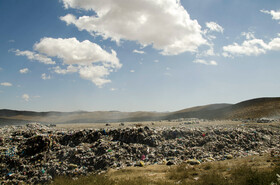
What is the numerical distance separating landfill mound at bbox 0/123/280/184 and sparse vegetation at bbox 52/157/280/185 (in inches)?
41.3

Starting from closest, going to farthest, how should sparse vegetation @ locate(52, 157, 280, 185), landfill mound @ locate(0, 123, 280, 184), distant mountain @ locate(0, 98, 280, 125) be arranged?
sparse vegetation @ locate(52, 157, 280, 185) → landfill mound @ locate(0, 123, 280, 184) → distant mountain @ locate(0, 98, 280, 125)

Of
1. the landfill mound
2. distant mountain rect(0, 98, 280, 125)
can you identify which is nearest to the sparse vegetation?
the landfill mound

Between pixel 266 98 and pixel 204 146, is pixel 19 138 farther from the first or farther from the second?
pixel 266 98

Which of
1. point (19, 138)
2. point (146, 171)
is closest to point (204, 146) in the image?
point (146, 171)

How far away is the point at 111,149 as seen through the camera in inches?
378

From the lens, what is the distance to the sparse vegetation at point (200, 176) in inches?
210

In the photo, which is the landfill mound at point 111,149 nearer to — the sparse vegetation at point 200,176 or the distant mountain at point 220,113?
the sparse vegetation at point 200,176

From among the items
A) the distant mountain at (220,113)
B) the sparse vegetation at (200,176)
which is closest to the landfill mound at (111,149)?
the sparse vegetation at (200,176)

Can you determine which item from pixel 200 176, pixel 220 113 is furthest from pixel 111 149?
pixel 220 113

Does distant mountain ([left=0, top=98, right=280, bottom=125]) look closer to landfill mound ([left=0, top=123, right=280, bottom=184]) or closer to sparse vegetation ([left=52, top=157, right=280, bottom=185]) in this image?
landfill mound ([left=0, top=123, right=280, bottom=184])

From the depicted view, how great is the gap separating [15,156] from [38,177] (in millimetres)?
2219

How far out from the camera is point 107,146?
975 centimetres

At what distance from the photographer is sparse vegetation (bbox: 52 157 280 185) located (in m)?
5.33

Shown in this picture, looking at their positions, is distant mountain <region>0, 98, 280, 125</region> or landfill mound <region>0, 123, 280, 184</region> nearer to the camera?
landfill mound <region>0, 123, 280, 184</region>
